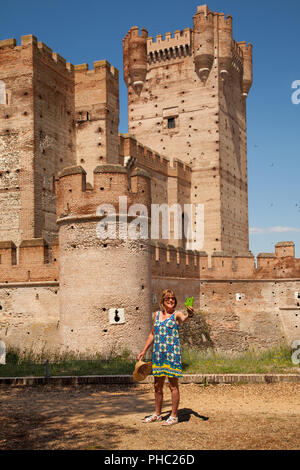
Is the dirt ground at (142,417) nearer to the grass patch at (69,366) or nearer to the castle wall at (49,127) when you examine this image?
the grass patch at (69,366)

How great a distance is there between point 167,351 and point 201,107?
25.9 m

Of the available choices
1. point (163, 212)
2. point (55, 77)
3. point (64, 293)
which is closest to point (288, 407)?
point (64, 293)

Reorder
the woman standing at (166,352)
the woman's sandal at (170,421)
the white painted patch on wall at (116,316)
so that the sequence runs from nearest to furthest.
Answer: the woman's sandal at (170,421) → the woman standing at (166,352) → the white painted patch on wall at (116,316)

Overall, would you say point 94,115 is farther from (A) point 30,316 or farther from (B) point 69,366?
(B) point 69,366

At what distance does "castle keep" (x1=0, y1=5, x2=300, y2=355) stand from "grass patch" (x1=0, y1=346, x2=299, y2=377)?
842 mm

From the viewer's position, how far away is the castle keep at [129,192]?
12.2 m

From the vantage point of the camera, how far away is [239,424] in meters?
5.91

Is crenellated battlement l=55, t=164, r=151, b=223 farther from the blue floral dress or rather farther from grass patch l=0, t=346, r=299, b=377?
the blue floral dress

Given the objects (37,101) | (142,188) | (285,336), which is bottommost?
(285,336)

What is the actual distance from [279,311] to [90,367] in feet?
42.2

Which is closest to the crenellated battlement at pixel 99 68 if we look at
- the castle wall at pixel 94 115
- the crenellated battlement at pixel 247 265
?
the castle wall at pixel 94 115

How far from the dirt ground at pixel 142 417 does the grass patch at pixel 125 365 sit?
820 millimetres

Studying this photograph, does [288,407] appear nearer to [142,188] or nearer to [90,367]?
Result: [90,367]

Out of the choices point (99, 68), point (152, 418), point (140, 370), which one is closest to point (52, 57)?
point (99, 68)
